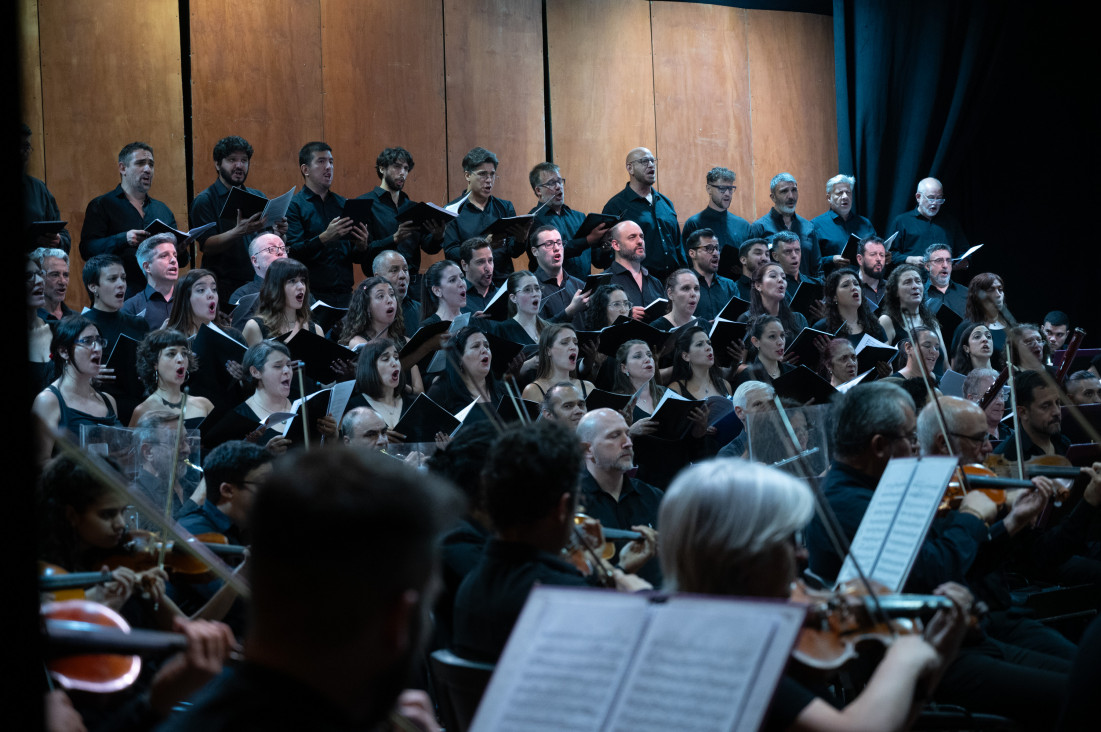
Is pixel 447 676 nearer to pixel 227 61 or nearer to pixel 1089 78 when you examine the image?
pixel 227 61

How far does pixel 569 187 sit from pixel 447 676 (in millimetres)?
7300

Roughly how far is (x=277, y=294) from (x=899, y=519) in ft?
11.8

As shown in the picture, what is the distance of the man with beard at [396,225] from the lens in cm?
639

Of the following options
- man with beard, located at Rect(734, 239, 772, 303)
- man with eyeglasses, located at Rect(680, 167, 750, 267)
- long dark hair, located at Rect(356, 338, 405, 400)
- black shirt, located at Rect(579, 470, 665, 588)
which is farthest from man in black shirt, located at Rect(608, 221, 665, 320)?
black shirt, located at Rect(579, 470, 665, 588)

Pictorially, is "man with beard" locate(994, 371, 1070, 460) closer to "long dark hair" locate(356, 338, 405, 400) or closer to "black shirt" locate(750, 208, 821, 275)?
"long dark hair" locate(356, 338, 405, 400)

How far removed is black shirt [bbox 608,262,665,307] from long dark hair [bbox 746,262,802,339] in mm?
514

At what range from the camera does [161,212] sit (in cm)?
624

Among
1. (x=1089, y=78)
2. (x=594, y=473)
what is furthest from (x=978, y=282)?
(x=594, y=473)

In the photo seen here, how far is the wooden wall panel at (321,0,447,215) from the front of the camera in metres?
8.22

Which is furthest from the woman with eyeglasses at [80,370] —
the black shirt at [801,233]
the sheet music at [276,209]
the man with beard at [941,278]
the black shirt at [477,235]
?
the man with beard at [941,278]

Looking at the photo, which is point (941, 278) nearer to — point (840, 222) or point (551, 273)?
point (840, 222)

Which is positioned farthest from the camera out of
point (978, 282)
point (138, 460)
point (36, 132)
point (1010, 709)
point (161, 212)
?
point (36, 132)

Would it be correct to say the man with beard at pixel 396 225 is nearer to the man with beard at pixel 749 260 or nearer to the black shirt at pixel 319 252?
the black shirt at pixel 319 252

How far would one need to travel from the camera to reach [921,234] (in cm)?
841
